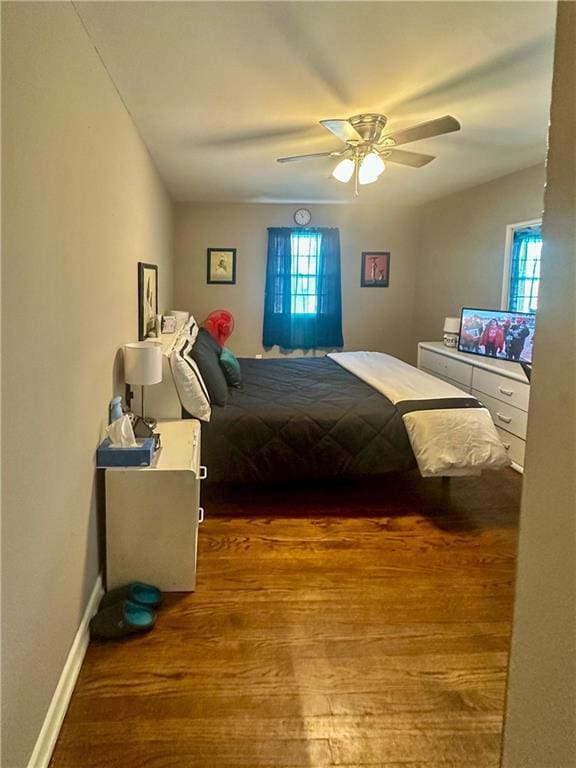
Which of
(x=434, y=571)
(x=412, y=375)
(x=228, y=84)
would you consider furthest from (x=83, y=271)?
(x=412, y=375)

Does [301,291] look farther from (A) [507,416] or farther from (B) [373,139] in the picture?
(B) [373,139]

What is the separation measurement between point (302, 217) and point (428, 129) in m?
3.66

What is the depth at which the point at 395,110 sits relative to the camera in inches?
108

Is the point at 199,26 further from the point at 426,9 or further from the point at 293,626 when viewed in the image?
the point at 293,626

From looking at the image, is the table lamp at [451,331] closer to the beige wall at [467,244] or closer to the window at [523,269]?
the beige wall at [467,244]

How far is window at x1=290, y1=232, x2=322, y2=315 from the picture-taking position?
6.14m

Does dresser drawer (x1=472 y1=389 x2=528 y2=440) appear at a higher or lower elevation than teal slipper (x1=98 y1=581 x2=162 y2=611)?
higher

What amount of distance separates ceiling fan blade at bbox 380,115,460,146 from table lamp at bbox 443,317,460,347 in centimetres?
263

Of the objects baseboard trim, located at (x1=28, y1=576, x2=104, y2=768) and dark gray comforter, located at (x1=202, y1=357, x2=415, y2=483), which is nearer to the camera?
baseboard trim, located at (x1=28, y1=576, x2=104, y2=768)

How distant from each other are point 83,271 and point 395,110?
1945mm

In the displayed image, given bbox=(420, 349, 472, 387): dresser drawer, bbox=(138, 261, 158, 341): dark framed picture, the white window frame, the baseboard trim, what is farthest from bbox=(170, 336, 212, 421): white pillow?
the white window frame

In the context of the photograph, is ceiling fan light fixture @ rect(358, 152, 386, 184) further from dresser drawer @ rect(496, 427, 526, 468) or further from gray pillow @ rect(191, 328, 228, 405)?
dresser drawer @ rect(496, 427, 526, 468)

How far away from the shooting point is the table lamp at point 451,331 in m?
5.12

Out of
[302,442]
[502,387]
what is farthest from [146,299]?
[502,387]
